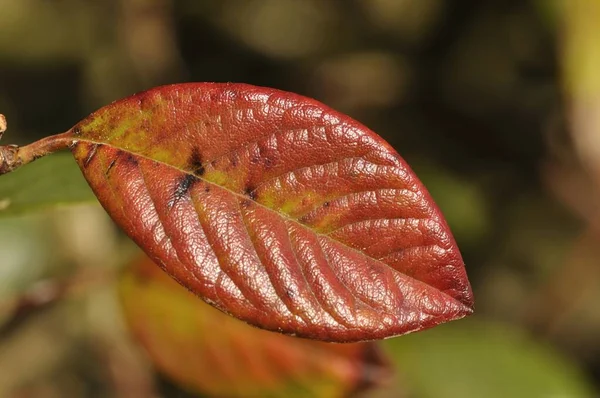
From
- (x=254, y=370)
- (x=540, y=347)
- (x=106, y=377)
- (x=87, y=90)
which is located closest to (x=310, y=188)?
(x=254, y=370)

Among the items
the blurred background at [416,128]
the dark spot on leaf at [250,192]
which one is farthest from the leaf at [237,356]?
the dark spot on leaf at [250,192]

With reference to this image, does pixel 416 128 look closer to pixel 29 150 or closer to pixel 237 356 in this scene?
pixel 237 356

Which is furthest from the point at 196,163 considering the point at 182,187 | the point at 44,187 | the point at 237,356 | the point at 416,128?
the point at 416,128

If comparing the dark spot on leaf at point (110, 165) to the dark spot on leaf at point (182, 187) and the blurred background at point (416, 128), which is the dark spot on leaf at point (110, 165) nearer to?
the dark spot on leaf at point (182, 187)

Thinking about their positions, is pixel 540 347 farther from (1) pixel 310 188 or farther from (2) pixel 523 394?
(1) pixel 310 188

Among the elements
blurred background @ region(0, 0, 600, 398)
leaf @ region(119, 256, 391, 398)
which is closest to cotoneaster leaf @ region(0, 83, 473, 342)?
leaf @ region(119, 256, 391, 398)
